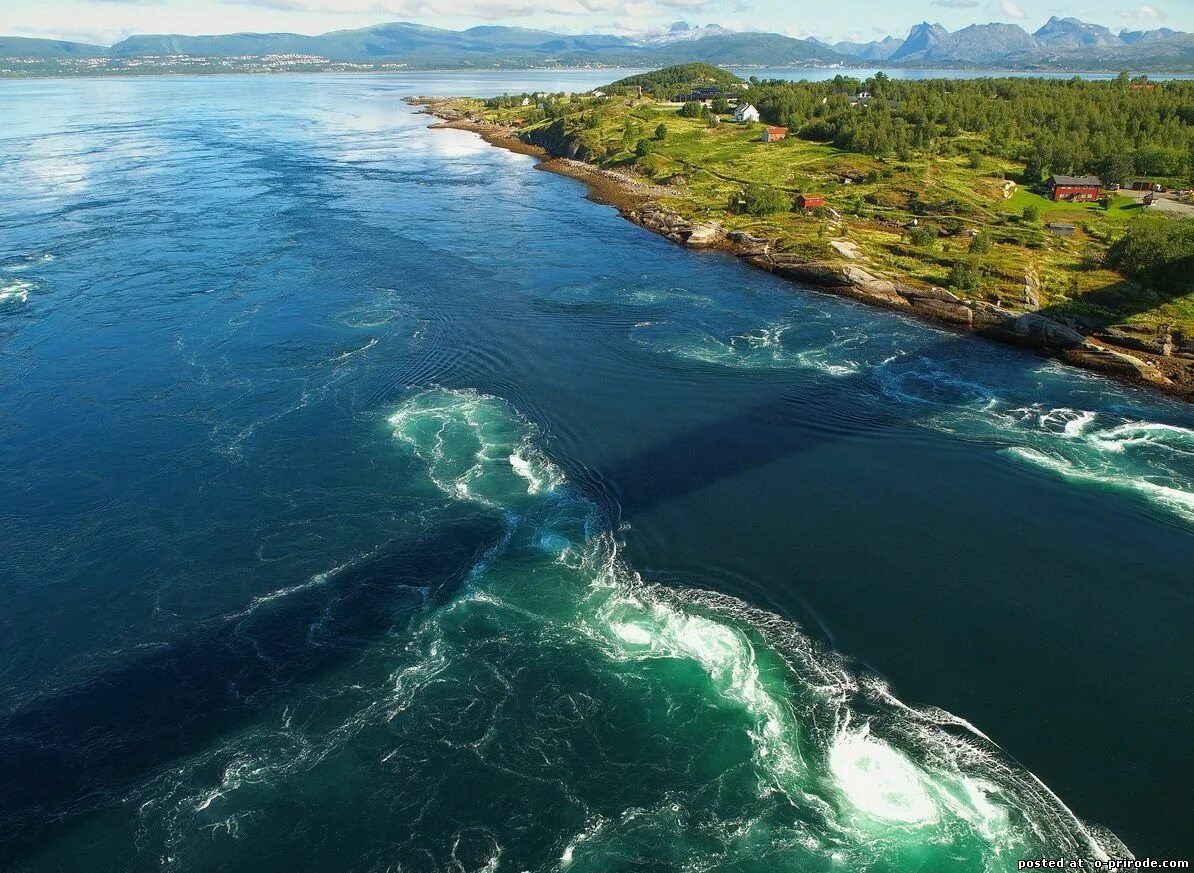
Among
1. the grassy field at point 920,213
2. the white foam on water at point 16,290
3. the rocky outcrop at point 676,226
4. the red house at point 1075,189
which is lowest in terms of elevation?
the rocky outcrop at point 676,226

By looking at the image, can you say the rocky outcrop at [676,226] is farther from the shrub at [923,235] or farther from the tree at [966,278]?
the tree at [966,278]

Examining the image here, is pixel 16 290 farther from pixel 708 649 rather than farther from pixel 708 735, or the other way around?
pixel 708 735

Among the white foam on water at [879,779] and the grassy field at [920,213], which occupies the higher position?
the grassy field at [920,213]

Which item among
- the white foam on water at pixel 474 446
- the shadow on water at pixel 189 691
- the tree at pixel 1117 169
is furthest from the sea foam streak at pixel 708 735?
the tree at pixel 1117 169

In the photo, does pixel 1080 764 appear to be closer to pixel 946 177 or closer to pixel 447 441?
pixel 447 441

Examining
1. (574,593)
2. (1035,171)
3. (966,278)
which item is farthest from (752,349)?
(1035,171)

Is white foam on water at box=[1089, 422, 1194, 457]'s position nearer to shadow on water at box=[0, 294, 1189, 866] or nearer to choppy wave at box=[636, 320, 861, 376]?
choppy wave at box=[636, 320, 861, 376]

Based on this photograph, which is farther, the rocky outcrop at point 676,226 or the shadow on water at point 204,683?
the rocky outcrop at point 676,226
